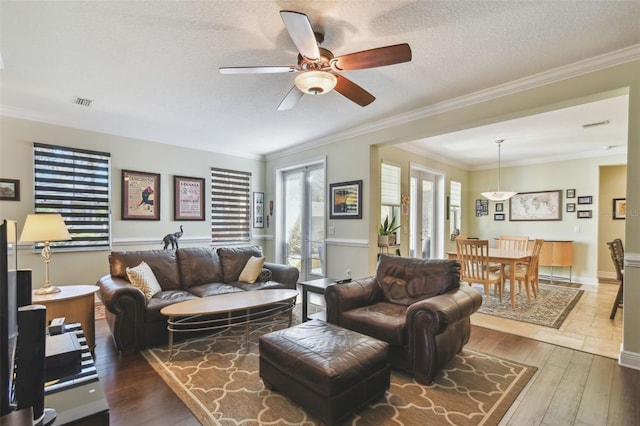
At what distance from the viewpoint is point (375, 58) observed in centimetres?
202

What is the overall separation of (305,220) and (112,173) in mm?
3204

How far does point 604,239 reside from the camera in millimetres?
6453

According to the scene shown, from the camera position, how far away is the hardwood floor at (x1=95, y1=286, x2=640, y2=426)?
6.16ft

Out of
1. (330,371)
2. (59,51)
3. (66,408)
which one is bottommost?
(330,371)

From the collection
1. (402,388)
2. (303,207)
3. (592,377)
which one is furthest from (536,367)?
(303,207)

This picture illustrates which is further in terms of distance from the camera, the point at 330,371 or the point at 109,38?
the point at 109,38

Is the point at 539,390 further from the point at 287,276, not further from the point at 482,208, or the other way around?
the point at 482,208

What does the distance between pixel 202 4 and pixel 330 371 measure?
245cm

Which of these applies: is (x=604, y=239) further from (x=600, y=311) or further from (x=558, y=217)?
(x=600, y=311)

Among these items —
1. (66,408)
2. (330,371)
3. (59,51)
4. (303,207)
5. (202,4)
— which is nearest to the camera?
(66,408)

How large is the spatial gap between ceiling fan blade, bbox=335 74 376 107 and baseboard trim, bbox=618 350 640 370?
3.09m

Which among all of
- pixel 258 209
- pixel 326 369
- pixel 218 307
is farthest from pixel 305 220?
pixel 326 369

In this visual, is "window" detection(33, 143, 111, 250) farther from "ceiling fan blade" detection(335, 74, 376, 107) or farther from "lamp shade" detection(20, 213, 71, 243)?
"ceiling fan blade" detection(335, 74, 376, 107)

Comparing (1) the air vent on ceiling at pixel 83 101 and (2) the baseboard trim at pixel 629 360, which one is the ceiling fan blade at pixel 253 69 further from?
(2) the baseboard trim at pixel 629 360
